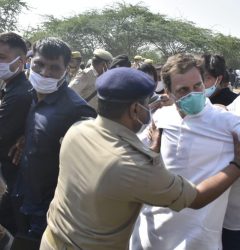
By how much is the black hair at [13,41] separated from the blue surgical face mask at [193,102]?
1.78 metres

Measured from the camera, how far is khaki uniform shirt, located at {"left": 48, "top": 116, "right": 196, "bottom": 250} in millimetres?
1800

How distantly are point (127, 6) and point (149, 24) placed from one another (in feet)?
7.36

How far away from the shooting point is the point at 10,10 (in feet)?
91.0

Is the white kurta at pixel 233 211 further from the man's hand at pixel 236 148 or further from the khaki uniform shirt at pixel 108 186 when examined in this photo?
the khaki uniform shirt at pixel 108 186

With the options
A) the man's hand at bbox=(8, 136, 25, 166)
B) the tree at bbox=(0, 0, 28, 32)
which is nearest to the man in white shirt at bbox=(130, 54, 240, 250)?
the man's hand at bbox=(8, 136, 25, 166)

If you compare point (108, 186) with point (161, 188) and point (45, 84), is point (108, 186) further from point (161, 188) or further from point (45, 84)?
point (45, 84)

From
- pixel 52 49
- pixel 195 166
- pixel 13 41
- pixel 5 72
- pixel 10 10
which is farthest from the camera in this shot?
pixel 10 10

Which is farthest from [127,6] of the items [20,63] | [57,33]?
[20,63]

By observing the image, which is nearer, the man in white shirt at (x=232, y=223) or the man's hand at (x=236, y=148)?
the man's hand at (x=236, y=148)

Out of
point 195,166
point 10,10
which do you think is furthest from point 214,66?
point 10,10

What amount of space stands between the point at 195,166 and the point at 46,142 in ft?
3.18

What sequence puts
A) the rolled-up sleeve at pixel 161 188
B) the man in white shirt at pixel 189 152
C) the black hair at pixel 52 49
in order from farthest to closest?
the black hair at pixel 52 49 → the man in white shirt at pixel 189 152 → the rolled-up sleeve at pixel 161 188

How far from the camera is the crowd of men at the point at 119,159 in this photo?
6.08ft

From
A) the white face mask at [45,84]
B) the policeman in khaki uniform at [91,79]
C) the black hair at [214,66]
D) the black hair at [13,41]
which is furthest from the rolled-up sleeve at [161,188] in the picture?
the policeman in khaki uniform at [91,79]
